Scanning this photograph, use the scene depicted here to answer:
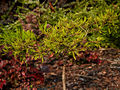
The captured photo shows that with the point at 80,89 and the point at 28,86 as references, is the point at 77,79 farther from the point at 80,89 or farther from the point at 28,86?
the point at 28,86

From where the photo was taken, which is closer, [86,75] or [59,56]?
[86,75]

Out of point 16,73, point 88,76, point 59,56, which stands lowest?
point 88,76

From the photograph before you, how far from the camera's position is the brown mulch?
2474mm

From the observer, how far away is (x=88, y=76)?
2758 mm

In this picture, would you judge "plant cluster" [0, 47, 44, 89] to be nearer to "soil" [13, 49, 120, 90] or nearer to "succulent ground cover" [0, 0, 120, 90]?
"succulent ground cover" [0, 0, 120, 90]

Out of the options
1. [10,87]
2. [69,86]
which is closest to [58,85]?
[69,86]

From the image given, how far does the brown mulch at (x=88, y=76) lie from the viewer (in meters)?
2.47

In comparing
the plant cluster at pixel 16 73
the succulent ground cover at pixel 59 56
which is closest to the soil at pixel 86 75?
the succulent ground cover at pixel 59 56

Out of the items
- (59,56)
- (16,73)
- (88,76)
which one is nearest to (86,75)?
(88,76)

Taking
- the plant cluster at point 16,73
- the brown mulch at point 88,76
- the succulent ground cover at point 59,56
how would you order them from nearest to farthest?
1. the succulent ground cover at point 59,56
2. the brown mulch at point 88,76
3. the plant cluster at point 16,73

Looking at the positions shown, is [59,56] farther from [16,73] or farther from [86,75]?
Result: [16,73]

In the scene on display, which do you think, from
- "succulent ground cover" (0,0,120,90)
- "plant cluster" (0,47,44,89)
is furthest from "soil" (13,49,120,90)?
"plant cluster" (0,47,44,89)

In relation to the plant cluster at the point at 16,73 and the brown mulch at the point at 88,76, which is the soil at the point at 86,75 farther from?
the plant cluster at the point at 16,73

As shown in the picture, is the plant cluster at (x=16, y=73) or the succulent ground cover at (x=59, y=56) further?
the plant cluster at (x=16, y=73)
